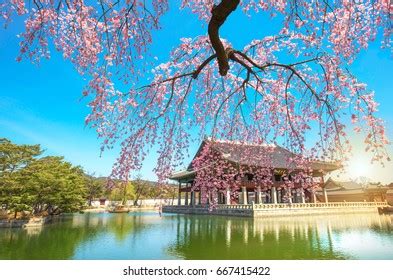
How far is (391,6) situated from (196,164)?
465cm

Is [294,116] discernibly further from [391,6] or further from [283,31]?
[391,6]

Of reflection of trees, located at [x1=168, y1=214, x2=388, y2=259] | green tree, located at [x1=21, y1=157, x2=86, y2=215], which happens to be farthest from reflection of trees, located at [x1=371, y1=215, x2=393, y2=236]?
green tree, located at [x1=21, y1=157, x2=86, y2=215]

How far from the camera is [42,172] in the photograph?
75.6 feet

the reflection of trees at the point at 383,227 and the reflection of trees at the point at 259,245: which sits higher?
the reflection of trees at the point at 383,227

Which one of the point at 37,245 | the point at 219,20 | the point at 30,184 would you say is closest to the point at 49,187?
the point at 30,184

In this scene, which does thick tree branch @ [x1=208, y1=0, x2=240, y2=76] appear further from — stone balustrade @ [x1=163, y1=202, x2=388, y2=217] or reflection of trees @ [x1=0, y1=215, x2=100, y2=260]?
stone balustrade @ [x1=163, y1=202, x2=388, y2=217]

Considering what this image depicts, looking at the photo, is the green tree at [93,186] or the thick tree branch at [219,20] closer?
the thick tree branch at [219,20]

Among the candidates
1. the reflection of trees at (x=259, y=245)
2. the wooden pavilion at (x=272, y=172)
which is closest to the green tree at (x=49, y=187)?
the wooden pavilion at (x=272, y=172)

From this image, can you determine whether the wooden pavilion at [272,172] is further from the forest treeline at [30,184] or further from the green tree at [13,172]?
the green tree at [13,172]

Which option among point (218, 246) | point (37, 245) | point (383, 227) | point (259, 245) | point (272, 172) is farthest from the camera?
point (272, 172)

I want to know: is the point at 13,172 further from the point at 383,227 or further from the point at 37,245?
the point at 383,227

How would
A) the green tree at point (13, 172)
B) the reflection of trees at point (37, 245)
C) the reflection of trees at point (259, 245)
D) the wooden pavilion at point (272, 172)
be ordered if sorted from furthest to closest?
the green tree at point (13, 172) → the reflection of trees at point (37, 245) → the reflection of trees at point (259, 245) → the wooden pavilion at point (272, 172)

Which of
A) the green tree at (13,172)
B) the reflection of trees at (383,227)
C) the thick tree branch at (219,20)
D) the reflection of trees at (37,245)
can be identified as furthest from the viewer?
the green tree at (13,172)

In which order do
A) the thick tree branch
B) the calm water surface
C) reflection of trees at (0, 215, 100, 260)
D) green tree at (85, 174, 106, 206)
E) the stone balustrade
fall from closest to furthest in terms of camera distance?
1. the thick tree branch
2. the calm water surface
3. reflection of trees at (0, 215, 100, 260)
4. the stone balustrade
5. green tree at (85, 174, 106, 206)
